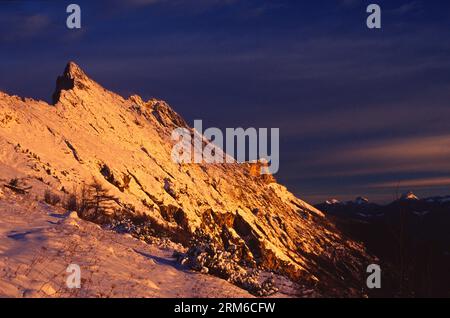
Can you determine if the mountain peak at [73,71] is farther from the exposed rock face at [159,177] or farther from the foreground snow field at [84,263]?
the foreground snow field at [84,263]

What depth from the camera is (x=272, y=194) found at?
15362cm

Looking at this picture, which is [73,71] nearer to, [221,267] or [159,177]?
[159,177]

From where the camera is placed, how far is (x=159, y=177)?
8212 cm

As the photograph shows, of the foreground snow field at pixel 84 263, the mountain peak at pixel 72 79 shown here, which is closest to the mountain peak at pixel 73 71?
the mountain peak at pixel 72 79

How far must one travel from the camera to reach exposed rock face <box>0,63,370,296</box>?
3875cm

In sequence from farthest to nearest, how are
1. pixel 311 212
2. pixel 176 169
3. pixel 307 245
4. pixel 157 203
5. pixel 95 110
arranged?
pixel 311 212, pixel 307 245, pixel 176 169, pixel 95 110, pixel 157 203

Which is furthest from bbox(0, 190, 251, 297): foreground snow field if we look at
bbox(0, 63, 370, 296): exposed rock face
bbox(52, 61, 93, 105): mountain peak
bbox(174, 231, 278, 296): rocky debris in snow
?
bbox(52, 61, 93, 105): mountain peak

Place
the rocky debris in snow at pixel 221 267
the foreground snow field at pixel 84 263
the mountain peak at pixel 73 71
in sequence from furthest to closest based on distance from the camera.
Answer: the mountain peak at pixel 73 71 → the rocky debris in snow at pixel 221 267 → the foreground snow field at pixel 84 263

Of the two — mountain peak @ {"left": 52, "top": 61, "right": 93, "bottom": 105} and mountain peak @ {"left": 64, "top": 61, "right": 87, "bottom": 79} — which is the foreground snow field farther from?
mountain peak @ {"left": 64, "top": 61, "right": 87, "bottom": 79}

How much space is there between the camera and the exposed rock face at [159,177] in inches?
1526

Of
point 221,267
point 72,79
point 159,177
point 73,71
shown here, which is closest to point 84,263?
point 221,267
